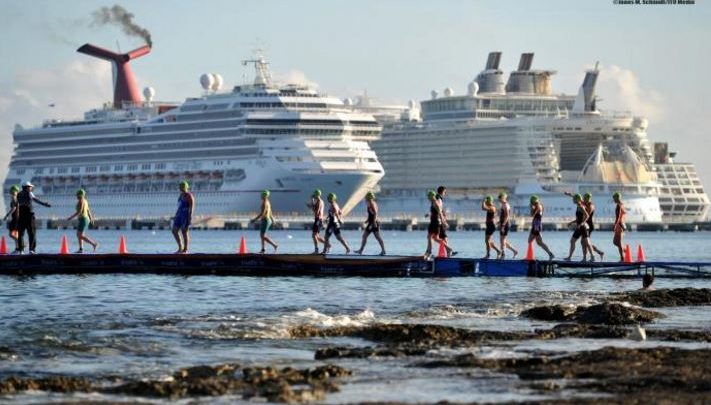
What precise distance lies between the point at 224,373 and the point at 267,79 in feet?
397

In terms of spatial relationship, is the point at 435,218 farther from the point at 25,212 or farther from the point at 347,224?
the point at 347,224

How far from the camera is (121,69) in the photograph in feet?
501

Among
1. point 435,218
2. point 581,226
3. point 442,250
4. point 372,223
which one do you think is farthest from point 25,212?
point 581,226

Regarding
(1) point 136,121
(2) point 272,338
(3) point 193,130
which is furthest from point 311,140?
(2) point 272,338

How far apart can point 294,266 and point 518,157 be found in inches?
4754

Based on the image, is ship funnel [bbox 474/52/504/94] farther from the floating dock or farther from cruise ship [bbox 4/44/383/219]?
the floating dock

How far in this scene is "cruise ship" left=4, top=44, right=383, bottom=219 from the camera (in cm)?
12769

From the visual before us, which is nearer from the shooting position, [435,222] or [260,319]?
[260,319]

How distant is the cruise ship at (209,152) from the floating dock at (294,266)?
92.6 metres

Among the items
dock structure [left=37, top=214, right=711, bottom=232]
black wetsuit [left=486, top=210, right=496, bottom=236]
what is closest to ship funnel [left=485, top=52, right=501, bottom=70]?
dock structure [left=37, top=214, right=711, bottom=232]

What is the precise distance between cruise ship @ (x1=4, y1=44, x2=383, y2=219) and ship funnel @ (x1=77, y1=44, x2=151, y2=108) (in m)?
0.15

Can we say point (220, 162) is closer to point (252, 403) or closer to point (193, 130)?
point (193, 130)

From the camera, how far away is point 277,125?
131 metres

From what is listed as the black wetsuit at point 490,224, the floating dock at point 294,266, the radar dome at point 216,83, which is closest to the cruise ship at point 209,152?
the radar dome at point 216,83
